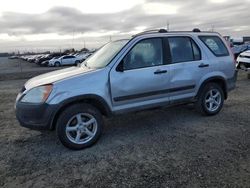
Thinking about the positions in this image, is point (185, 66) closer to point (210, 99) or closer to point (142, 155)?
point (210, 99)

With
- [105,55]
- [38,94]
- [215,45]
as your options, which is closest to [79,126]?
[38,94]

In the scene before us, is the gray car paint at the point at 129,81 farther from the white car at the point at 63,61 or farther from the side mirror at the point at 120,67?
the white car at the point at 63,61

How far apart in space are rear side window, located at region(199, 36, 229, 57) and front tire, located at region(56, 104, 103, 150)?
113 inches

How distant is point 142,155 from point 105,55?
6.70 ft

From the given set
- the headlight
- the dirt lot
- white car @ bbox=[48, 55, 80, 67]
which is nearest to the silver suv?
the headlight

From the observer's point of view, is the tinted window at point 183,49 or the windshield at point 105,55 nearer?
the windshield at point 105,55

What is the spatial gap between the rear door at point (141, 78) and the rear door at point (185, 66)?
20 cm

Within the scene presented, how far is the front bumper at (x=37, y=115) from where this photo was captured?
4.38 meters

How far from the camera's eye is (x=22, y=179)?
3811 mm

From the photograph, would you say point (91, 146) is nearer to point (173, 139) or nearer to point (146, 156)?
point (146, 156)

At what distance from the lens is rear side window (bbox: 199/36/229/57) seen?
606 cm

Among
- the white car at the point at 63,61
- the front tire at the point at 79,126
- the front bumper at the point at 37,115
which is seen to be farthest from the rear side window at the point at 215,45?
the white car at the point at 63,61

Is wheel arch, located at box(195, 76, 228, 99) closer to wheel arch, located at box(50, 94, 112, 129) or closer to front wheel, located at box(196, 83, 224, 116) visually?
front wheel, located at box(196, 83, 224, 116)

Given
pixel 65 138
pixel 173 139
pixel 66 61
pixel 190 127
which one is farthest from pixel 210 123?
pixel 66 61
